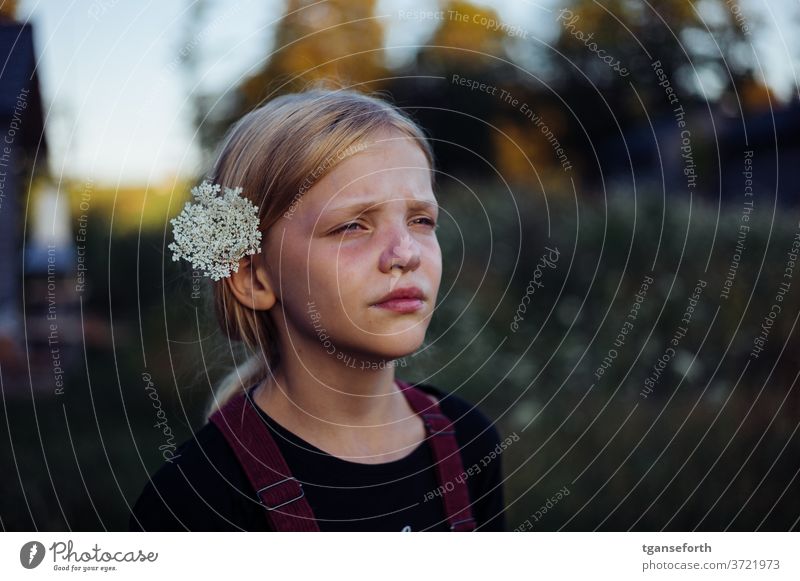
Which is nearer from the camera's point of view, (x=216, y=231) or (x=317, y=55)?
(x=216, y=231)

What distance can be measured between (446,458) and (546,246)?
197 cm

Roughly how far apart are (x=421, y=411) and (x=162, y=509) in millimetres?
414

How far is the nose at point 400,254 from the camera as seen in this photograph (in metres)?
1.14

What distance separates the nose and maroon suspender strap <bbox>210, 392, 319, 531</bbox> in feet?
0.95

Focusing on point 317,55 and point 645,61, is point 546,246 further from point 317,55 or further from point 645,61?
point 317,55

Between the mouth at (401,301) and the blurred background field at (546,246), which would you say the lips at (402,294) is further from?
the blurred background field at (546,246)

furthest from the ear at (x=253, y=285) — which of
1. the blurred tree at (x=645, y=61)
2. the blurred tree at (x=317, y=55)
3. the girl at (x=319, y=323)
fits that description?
the blurred tree at (x=317, y=55)

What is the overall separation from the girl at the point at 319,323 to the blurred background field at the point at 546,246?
0.67 meters

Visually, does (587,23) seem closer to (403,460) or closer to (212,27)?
(212,27)

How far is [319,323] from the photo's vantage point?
1174 millimetres

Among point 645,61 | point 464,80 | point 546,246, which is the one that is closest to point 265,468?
point 546,246

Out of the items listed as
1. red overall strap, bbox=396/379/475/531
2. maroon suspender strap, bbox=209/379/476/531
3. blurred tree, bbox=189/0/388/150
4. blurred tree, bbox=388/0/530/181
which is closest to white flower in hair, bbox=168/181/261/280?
maroon suspender strap, bbox=209/379/476/531

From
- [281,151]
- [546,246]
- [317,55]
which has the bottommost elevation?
[546,246]
